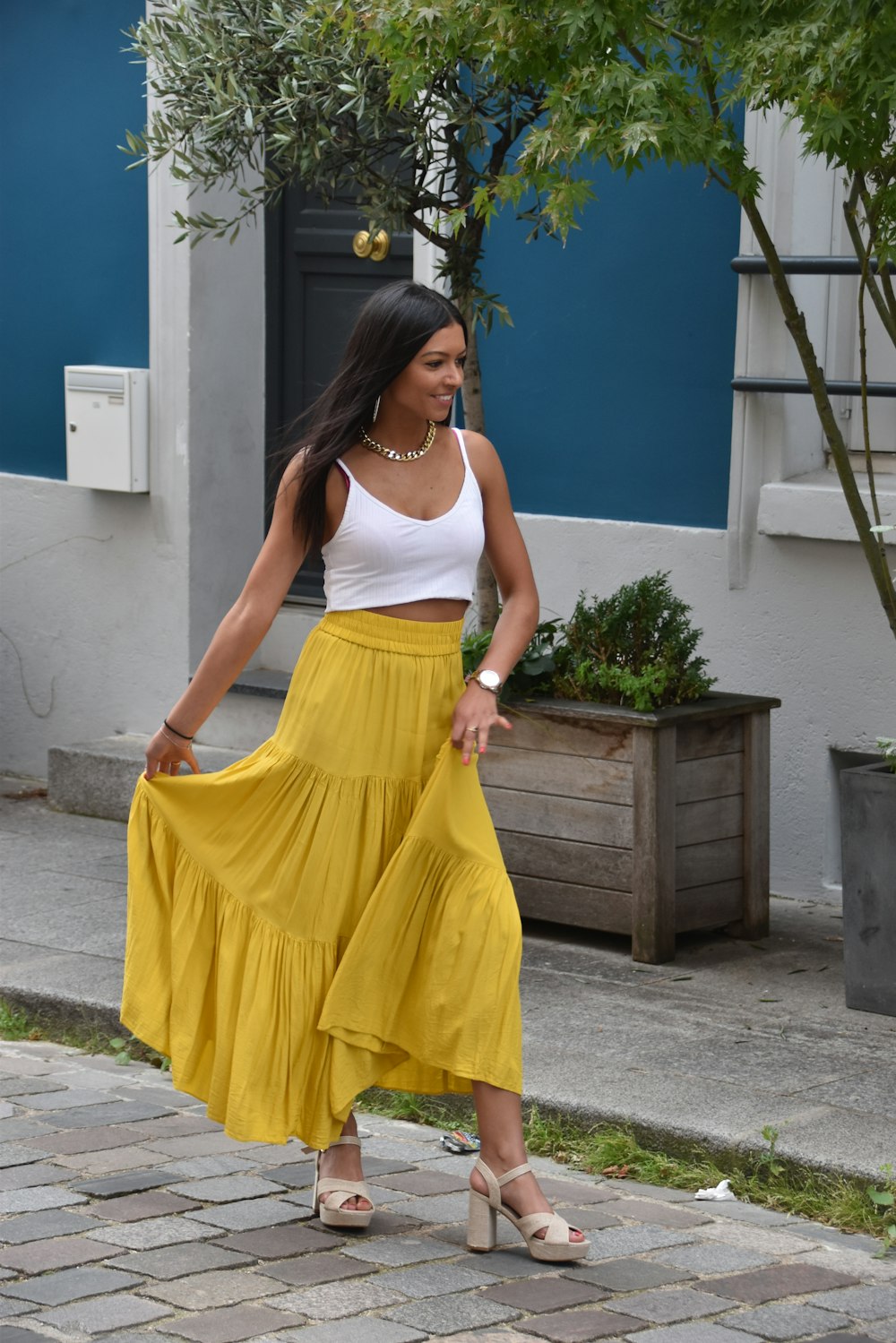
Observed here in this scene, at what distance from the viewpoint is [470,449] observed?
424cm

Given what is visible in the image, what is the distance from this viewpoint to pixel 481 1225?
13.1ft

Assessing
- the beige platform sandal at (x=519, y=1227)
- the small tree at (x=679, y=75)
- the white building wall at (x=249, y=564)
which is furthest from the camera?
the white building wall at (x=249, y=564)

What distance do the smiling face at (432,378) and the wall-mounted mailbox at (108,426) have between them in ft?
16.0

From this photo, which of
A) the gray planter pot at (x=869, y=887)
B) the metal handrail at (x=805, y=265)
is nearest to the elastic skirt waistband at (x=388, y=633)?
the gray planter pot at (x=869, y=887)

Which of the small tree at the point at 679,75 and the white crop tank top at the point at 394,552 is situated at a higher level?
the small tree at the point at 679,75

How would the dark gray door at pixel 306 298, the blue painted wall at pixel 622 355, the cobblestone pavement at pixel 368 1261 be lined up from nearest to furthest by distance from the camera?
the cobblestone pavement at pixel 368 1261 < the blue painted wall at pixel 622 355 < the dark gray door at pixel 306 298

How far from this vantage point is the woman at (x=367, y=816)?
13.2 ft

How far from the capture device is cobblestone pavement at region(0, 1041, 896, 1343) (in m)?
3.64

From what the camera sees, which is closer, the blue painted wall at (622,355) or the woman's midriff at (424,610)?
the woman's midriff at (424,610)

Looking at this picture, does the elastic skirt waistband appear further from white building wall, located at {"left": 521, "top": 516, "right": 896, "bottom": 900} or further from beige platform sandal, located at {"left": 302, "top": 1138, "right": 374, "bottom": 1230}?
white building wall, located at {"left": 521, "top": 516, "right": 896, "bottom": 900}

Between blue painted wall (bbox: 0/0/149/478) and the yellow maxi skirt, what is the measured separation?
511cm

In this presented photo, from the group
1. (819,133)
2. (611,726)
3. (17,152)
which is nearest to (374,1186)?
(611,726)

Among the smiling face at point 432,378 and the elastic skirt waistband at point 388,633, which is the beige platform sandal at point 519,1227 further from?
the smiling face at point 432,378

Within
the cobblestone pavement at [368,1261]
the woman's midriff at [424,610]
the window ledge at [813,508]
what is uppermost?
the window ledge at [813,508]
